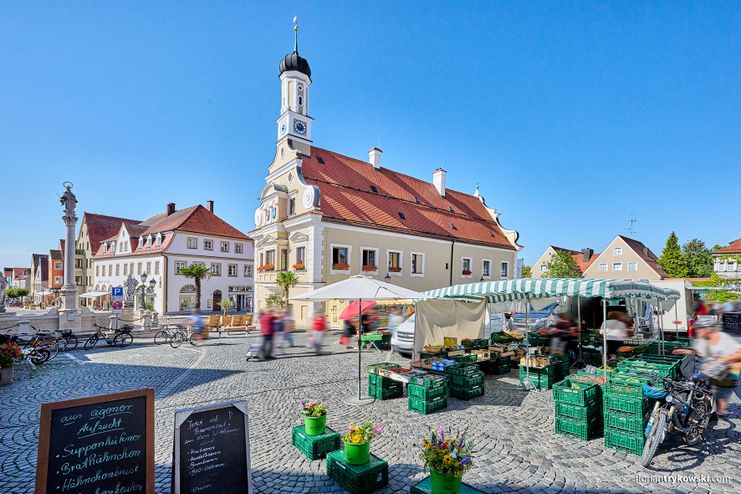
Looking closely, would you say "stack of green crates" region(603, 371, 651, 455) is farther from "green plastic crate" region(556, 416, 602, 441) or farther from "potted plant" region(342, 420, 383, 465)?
"potted plant" region(342, 420, 383, 465)

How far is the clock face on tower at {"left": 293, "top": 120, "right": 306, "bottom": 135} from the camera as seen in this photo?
29.9 m

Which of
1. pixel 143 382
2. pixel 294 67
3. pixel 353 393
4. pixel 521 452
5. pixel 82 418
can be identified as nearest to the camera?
pixel 82 418

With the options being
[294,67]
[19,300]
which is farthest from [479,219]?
[19,300]

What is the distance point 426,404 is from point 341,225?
60.9ft

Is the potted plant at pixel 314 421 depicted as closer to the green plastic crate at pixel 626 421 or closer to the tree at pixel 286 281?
the green plastic crate at pixel 626 421

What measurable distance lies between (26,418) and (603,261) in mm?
62466

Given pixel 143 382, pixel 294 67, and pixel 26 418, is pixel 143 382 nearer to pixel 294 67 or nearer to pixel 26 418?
pixel 26 418

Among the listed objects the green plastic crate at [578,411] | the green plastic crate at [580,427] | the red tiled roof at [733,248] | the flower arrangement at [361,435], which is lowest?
the green plastic crate at [580,427]

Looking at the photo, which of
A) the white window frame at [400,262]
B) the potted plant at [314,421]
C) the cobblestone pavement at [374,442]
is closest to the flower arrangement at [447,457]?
the cobblestone pavement at [374,442]

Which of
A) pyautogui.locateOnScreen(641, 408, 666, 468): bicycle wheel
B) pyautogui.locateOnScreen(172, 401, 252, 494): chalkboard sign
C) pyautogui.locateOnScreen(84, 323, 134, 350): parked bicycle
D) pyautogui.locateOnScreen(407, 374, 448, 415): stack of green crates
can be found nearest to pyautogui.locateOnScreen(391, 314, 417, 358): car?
pyautogui.locateOnScreen(407, 374, 448, 415): stack of green crates

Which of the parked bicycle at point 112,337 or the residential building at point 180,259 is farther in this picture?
the residential building at point 180,259

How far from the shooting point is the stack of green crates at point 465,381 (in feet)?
28.8

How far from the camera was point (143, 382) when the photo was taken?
10633 mm

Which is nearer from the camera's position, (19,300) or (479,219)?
(479,219)
